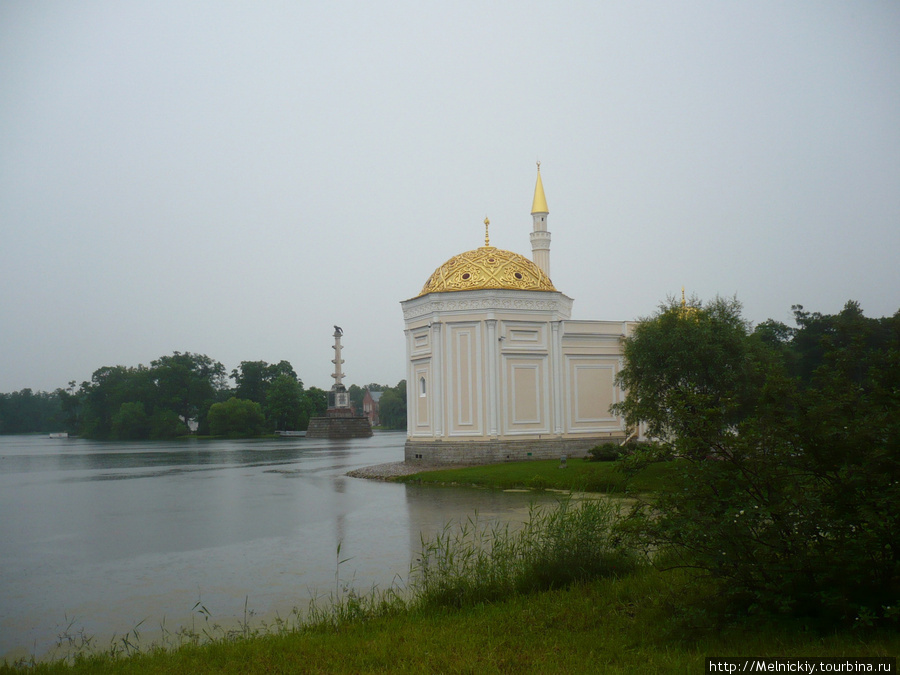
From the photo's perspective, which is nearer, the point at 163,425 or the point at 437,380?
the point at 437,380

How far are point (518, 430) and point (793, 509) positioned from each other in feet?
Answer: 87.9

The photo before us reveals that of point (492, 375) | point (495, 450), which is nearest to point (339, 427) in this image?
point (492, 375)

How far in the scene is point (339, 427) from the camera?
8756 centimetres

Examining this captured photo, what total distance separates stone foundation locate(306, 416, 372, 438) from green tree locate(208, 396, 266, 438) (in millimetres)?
14233

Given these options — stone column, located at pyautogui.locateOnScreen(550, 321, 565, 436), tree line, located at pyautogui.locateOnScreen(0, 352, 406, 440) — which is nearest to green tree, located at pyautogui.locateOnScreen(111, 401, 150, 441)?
tree line, located at pyautogui.locateOnScreen(0, 352, 406, 440)

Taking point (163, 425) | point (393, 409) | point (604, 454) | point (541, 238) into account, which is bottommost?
point (163, 425)

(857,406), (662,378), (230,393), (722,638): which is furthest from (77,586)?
(230,393)

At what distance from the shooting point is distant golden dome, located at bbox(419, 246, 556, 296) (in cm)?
A: 3381

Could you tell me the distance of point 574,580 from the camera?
9078 mm

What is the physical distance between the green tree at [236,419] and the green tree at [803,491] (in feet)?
325

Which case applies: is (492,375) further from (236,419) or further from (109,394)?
(109,394)

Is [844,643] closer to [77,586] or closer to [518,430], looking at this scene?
[77,586]

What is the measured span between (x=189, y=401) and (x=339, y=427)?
115 ft

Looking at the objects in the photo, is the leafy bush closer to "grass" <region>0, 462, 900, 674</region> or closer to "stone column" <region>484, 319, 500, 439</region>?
"stone column" <region>484, 319, 500, 439</region>
